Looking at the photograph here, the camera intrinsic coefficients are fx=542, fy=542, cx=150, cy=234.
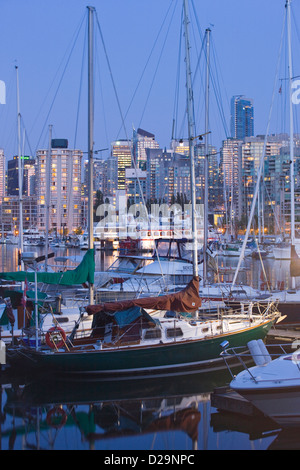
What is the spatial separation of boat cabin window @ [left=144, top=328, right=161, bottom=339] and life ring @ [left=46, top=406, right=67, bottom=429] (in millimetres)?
3274

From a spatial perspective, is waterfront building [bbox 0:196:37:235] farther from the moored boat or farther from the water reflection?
the water reflection

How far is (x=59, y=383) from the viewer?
1401 centimetres

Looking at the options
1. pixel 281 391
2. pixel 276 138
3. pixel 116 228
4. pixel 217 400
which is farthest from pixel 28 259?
pixel 276 138

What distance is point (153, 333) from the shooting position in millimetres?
14734

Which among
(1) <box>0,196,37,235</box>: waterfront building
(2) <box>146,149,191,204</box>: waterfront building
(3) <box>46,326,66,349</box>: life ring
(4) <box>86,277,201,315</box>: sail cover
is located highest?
(2) <box>146,149,191,204</box>: waterfront building

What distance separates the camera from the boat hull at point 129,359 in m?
13.9

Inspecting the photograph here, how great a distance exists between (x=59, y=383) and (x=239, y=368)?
5.10 meters

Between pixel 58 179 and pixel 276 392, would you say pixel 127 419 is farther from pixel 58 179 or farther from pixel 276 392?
pixel 58 179

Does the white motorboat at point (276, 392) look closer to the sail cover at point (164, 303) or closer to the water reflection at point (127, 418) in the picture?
the water reflection at point (127, 418)

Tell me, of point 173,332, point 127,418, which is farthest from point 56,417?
point 173,332

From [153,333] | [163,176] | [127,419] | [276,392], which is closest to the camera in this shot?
[276,392]

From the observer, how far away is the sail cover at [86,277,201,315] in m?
14.6

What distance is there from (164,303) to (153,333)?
89 centimetres

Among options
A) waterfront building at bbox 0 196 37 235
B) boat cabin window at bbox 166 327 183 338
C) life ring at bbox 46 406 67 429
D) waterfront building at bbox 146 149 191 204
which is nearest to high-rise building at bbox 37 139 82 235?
waterfront building at bbox 0 196 37 235
